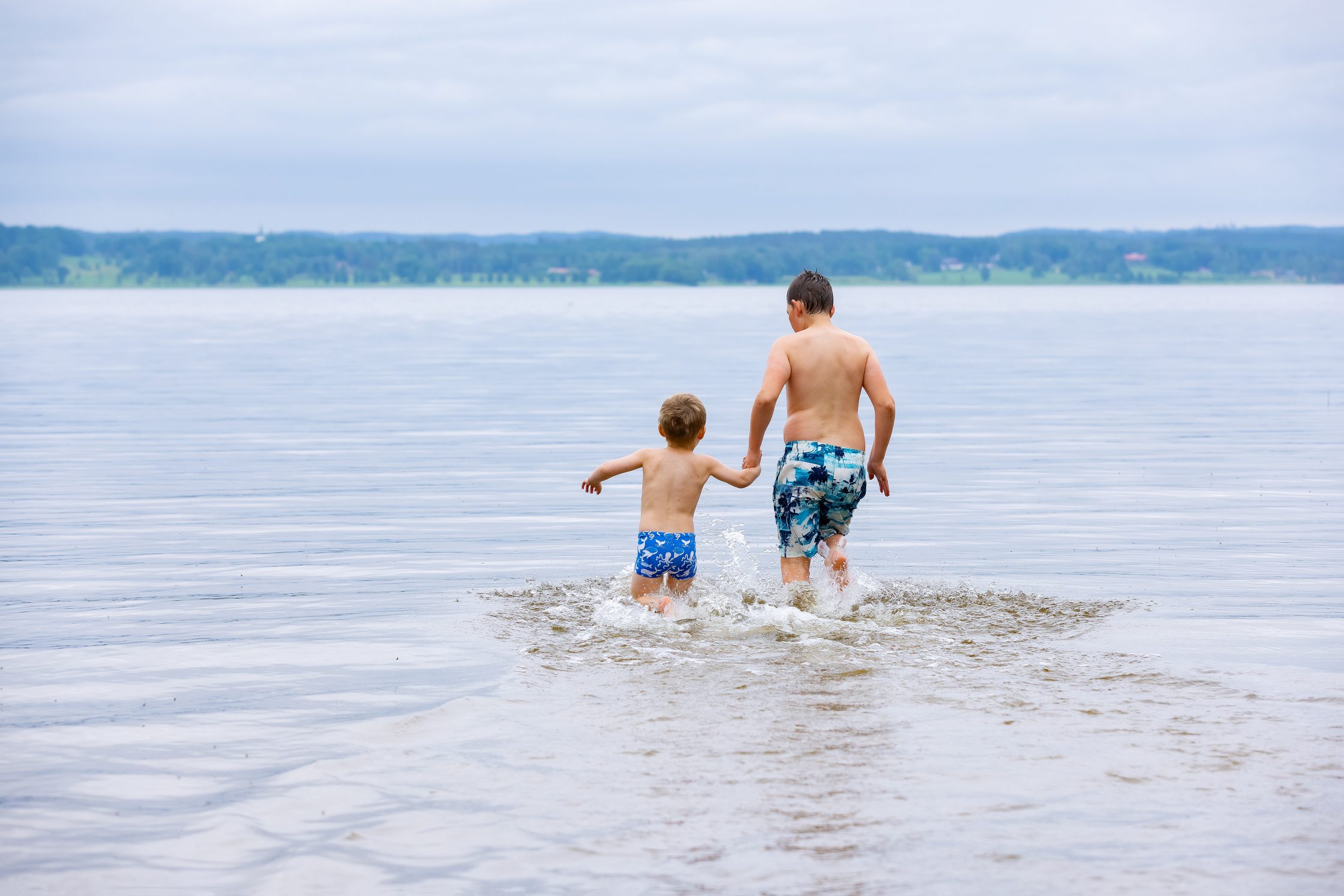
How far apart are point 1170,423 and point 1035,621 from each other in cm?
1533

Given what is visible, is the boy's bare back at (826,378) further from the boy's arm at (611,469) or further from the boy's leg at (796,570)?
the boy's arm at (611,469)

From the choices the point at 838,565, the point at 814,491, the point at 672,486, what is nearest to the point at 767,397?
the point at 814,491

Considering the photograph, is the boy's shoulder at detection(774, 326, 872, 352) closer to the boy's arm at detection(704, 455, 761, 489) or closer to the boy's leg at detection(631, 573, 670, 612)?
the boy's arm at detection(704, 455, 761, 489)

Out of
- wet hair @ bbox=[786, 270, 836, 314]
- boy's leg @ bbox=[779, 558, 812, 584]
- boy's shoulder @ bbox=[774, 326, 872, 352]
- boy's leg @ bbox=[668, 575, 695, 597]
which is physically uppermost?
wet hair @ bbox=[786, 270, 836, 314]

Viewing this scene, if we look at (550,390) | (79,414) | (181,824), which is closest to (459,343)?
(550,390)

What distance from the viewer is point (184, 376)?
34938 millimetres

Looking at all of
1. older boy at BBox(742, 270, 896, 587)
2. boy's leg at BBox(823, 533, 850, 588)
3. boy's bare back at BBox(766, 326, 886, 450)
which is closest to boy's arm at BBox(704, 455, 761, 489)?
older boy at BBox(742, 270, 896, 587)

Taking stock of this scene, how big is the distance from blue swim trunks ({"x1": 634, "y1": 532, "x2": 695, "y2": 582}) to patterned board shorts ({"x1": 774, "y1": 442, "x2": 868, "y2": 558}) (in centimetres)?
65

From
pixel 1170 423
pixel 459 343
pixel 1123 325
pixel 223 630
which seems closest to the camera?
pixel 223 630

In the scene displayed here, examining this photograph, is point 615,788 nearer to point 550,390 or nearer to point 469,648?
point 469,648

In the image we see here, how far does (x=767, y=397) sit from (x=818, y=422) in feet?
1.55

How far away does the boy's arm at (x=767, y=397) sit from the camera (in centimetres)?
866

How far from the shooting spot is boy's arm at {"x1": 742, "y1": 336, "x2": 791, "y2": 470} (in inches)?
341

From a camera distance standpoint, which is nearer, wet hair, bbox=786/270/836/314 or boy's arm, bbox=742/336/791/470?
boy's arm, bbox=742/336/791/470
